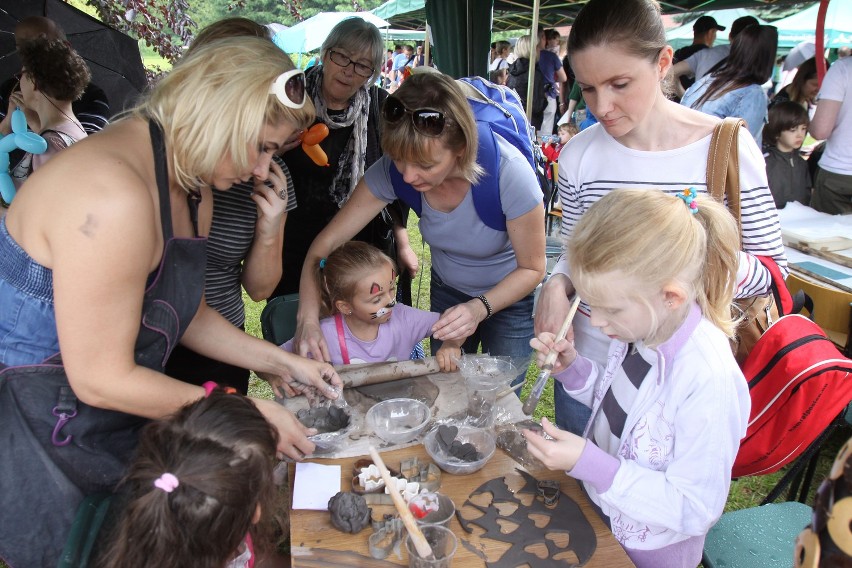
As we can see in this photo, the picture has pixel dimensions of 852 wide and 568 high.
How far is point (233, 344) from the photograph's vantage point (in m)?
1.90

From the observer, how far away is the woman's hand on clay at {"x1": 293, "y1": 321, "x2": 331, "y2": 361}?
2.13 meters

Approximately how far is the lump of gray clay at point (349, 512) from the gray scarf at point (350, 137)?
5.74ft

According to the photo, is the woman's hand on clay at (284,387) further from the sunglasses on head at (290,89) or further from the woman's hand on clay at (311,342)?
the sunglasses on head at (290,89)

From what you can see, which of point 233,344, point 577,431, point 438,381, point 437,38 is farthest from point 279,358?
point 437,38

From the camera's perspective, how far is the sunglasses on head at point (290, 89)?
1373 millimetres

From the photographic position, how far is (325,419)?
1715 mm

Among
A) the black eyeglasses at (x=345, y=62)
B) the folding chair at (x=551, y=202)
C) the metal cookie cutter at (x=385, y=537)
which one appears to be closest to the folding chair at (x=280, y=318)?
the black eyeglasses at (x=345, y=62)

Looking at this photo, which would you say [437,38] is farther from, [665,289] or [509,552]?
[509,552]

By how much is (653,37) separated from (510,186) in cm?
65

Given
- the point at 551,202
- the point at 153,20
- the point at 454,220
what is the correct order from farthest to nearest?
1. the point at 551,202
2. the point at 153,20
3. the point at 454,220

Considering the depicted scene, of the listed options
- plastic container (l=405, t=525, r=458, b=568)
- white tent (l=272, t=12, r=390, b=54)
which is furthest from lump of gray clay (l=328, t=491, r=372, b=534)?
white tent (l=272, t=12, r=390, b=54)

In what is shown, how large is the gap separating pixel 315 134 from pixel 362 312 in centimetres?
74

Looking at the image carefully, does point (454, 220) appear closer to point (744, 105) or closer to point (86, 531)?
point (86, 531)

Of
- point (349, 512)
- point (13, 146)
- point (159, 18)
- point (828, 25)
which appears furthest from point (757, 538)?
point (828, 25)
